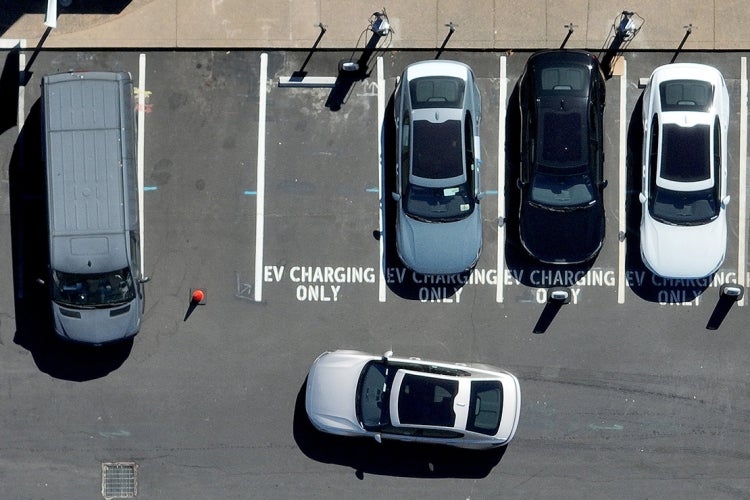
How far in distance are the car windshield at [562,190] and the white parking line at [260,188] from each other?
18.6 ft

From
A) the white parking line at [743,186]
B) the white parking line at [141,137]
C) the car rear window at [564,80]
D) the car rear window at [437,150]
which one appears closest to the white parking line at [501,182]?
the car rear window at [564,80]

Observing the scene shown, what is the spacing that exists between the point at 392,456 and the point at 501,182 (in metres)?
6.28

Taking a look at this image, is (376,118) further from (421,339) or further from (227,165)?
(421,339)

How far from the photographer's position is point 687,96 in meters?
16.5

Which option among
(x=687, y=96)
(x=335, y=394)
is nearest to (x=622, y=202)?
(x=687, y=96)

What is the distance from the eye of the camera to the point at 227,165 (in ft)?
57.2

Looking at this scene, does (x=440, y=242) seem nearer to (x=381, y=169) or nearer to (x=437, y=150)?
(x=437, y=150)

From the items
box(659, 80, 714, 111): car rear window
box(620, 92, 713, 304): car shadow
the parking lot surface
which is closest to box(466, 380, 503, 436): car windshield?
the parking lot surface

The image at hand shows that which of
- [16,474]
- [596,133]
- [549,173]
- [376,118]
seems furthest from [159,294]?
[596,133]

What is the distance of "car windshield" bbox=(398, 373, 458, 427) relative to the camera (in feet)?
53.9

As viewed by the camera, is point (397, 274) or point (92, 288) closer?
point (92, 288)

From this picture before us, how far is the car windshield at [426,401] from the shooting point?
16422 mm

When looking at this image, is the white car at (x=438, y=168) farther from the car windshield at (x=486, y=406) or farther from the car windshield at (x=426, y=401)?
the car windshield at (x=486, y=406)

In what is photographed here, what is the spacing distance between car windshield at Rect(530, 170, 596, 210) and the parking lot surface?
81cm
